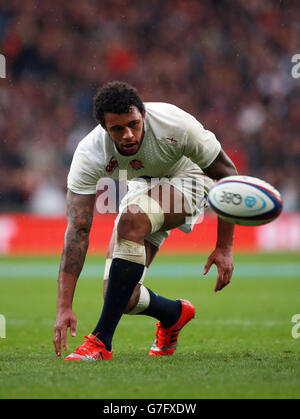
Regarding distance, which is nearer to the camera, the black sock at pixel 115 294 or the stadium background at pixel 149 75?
the black sock at pixel 115 294

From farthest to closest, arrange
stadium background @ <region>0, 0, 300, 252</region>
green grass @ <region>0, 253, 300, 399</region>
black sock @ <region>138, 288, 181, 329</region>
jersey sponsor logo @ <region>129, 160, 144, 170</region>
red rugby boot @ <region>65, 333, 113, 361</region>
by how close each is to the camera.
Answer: stadium background @ <region>0, 0, 300, 252</region>, black sock @ <region>138, 288, 181, 329</region>, jersey sponsor logo @ <region>129, 160, 144, 170</region>, red rugby boot @ <region>65, 333, 113, 361</region>, green grass @ <region>0, 253, 300, 399</region>

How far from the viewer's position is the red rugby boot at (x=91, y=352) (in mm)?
4281

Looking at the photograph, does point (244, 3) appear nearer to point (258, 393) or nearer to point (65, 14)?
point (65, 14)

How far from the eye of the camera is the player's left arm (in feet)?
14.6

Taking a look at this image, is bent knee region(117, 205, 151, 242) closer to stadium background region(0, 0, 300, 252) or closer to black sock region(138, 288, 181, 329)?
black sock region(138, 288, 181, 329)

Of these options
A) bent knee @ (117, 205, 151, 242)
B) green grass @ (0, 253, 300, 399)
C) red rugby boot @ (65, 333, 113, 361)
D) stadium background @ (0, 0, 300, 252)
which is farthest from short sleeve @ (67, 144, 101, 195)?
stadium background @ (0, 0, 300, 252)

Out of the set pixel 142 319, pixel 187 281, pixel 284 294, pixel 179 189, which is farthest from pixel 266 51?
pixel 179 189

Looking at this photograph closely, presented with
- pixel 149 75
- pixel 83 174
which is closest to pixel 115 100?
pixel 83 174

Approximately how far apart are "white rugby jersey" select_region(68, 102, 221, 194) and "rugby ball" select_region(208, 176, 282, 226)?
0.39 m

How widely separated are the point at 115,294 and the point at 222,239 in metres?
0.81

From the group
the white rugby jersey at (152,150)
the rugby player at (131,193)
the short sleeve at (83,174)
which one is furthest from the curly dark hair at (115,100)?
the short sleeve at (83,174)

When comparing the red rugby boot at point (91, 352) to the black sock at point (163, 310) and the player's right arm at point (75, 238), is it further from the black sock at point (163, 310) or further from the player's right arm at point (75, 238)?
the black sock at point (163, 310)

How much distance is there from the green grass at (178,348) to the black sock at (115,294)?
Result: 0.21m

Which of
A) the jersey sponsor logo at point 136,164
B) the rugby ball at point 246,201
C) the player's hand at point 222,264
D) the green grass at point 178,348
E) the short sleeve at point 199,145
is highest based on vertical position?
the short sleeve at point 199,145
